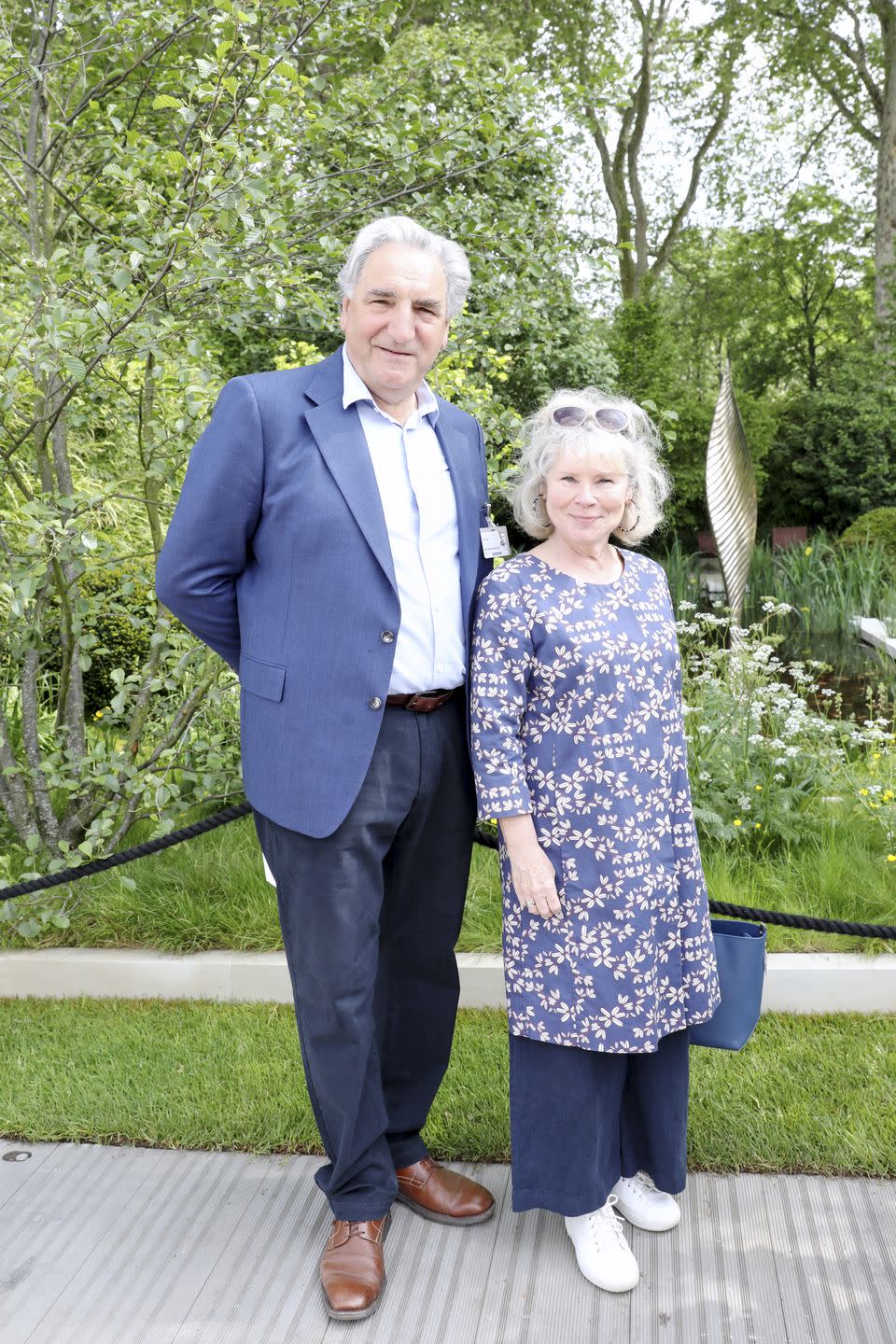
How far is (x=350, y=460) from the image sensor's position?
6.72 ft

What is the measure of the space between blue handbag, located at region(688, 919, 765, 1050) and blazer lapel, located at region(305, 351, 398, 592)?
1090mm

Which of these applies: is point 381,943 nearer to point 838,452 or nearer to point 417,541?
point 417,541

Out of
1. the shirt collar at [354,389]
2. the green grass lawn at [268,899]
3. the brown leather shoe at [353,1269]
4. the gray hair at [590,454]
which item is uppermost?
the shirt collar at [354,389]

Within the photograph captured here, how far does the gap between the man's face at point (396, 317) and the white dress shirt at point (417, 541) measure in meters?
0.06

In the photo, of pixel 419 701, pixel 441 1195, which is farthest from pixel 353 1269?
pixel 419 701

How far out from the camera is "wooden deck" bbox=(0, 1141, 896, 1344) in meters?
2.09

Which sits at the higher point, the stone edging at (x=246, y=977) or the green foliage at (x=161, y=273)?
the green foliage at (x=161, y=273)

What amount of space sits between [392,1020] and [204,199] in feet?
7.13

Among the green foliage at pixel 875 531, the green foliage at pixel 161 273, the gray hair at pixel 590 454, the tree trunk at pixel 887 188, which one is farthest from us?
the tree trunk at pixel 887 188

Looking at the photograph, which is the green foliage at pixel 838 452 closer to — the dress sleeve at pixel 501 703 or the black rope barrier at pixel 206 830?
the black rope barrier at pixel 206 830

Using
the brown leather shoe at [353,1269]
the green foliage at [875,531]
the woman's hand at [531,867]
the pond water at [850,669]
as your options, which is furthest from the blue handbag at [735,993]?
the green foliage at [875,531]

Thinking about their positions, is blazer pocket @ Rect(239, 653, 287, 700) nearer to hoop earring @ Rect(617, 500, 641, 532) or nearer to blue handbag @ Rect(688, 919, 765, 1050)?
hoop earring @ Rect(617, 500, 641, 532)

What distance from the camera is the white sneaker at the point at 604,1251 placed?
2182 mm

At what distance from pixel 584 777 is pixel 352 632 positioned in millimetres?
522
